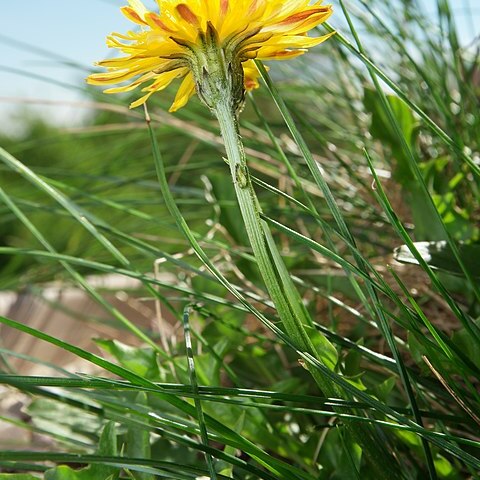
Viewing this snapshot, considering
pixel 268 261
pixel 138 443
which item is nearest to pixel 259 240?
pixel 268 261

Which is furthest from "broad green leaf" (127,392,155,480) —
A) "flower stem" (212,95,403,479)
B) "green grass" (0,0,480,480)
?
"flower stem" (212,95,403,479)

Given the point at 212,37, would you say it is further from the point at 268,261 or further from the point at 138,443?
the point at 138,443

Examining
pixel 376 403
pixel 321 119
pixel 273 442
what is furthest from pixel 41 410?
pixel 321 119

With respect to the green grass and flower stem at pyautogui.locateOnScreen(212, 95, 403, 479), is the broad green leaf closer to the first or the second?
the green grass

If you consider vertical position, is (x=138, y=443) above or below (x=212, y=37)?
below

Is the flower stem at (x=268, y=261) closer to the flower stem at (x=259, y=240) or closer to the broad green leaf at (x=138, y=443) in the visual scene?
the flower stem at (x=259, y=240)

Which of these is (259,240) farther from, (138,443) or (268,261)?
(138,443)
